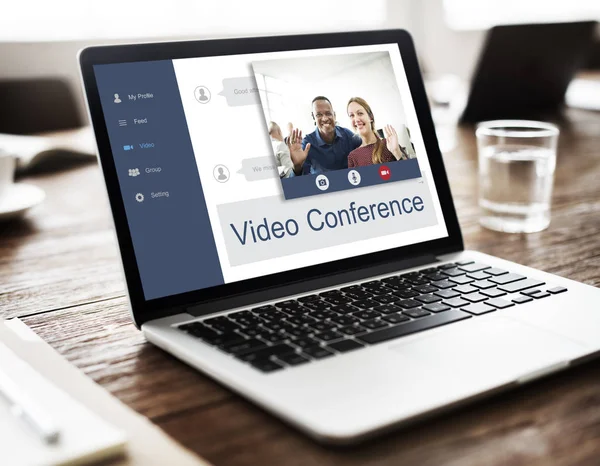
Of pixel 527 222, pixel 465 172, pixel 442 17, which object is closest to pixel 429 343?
pixel 527 222

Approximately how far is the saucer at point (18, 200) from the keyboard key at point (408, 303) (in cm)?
63

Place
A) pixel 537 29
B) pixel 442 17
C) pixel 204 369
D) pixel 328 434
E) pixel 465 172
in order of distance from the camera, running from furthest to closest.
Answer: pixel 442 17
pixel 537 29
pixel 465 172
pixel 204 369
pixel 328 434

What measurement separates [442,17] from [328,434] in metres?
4.23

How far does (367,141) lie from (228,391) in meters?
0.34

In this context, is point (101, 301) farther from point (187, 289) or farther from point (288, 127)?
point (288, 127)

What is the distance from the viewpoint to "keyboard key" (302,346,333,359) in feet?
1.65

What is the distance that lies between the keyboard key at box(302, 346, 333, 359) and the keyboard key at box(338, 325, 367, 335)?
0.04m

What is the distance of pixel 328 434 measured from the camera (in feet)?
1.34

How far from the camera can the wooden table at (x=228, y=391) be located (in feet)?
1.39

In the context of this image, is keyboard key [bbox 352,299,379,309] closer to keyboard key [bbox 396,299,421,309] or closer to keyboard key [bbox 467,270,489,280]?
keyboard key [bbox 396,299,421,309]

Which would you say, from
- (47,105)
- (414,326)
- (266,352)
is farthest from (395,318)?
(47,105)

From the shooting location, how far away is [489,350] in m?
0.52

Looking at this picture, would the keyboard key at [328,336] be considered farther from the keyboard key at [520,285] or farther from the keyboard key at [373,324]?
the keyboard key at [520,285]

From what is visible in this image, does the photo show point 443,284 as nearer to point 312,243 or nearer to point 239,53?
point 312,243
